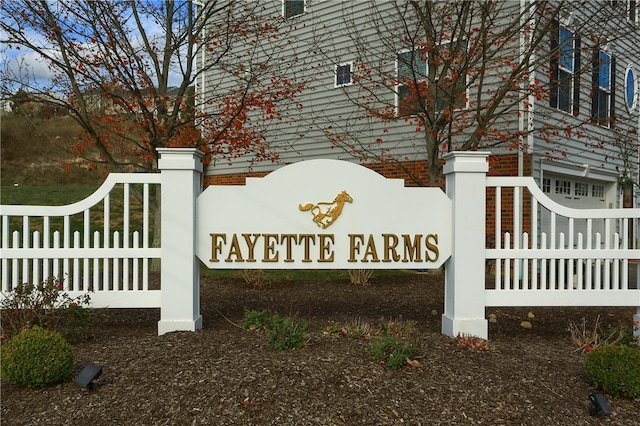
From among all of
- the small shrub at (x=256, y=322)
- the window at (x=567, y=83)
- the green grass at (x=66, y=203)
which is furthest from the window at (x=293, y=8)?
the small shrub at (x=256, y=322)

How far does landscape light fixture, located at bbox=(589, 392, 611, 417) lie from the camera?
3389mm

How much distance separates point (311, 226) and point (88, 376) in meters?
2.41

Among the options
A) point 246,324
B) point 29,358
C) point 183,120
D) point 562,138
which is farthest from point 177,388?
point 562,138

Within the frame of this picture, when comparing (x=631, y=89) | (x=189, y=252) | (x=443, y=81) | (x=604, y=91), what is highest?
(x=631, y=89)

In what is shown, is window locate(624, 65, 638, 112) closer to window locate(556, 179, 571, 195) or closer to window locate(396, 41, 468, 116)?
window locate(556, 179, 571, 195)

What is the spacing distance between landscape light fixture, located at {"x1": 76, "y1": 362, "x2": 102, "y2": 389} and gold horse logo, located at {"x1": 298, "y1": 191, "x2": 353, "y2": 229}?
2.35 m

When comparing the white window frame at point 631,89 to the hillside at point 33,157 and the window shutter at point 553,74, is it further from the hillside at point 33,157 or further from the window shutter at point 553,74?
the hillside at point 33,157

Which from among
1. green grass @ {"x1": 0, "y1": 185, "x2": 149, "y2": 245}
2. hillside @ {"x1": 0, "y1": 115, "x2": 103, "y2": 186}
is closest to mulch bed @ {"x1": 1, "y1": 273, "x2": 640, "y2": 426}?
green grass @ {"x1": 0, "y1": 185, "x2": 149, "y2": 245}

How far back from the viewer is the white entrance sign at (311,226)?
5.10 m

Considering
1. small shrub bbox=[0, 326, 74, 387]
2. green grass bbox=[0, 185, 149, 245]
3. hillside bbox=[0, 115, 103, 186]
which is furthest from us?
hillside bbox=[0, 115, 103, 186]

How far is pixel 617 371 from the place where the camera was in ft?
12.1

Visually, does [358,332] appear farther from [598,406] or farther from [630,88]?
[630,88]

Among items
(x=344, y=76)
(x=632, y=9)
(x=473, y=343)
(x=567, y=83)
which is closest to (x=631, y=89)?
(x=567, y=83)

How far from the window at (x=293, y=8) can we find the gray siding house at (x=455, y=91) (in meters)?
0.04
